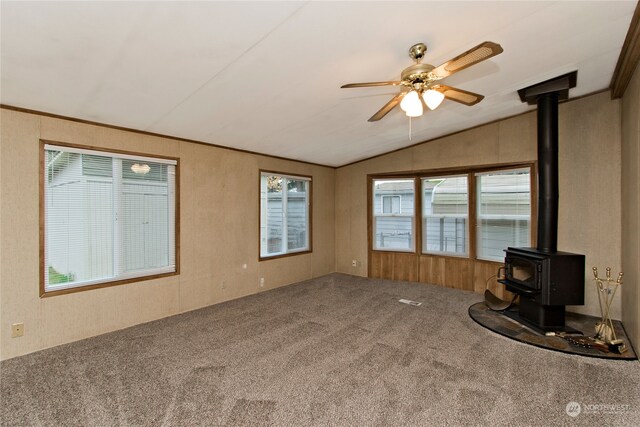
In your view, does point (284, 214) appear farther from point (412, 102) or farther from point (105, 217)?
point (412, 102)

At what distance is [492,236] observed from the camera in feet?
16.2

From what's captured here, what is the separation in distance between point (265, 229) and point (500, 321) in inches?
143

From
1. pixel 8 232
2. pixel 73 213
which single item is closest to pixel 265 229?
pixel 73 213

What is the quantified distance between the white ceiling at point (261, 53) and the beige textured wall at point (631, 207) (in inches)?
19.1

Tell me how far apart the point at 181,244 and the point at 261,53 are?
2.75m

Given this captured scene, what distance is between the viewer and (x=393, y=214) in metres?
5.98

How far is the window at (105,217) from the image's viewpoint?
3041mm

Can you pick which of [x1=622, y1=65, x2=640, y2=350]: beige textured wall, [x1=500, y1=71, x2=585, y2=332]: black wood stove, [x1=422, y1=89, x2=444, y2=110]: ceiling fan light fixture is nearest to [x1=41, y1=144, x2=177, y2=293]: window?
[x1=422, y1=89, x2=444, y2=110]: ceiling fan light fixture

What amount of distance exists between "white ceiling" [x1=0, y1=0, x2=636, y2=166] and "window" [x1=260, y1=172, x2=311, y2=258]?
1791 millimetres

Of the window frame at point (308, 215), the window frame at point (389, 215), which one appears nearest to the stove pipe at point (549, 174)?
the window frame at point (389, 215)

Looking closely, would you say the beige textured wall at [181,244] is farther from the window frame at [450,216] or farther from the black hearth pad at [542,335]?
the black hearth pad at [542,335]

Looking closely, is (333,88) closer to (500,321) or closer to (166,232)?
(166,232)

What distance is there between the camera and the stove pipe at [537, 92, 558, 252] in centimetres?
348

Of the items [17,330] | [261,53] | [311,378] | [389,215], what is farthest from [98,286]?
[389,215]
